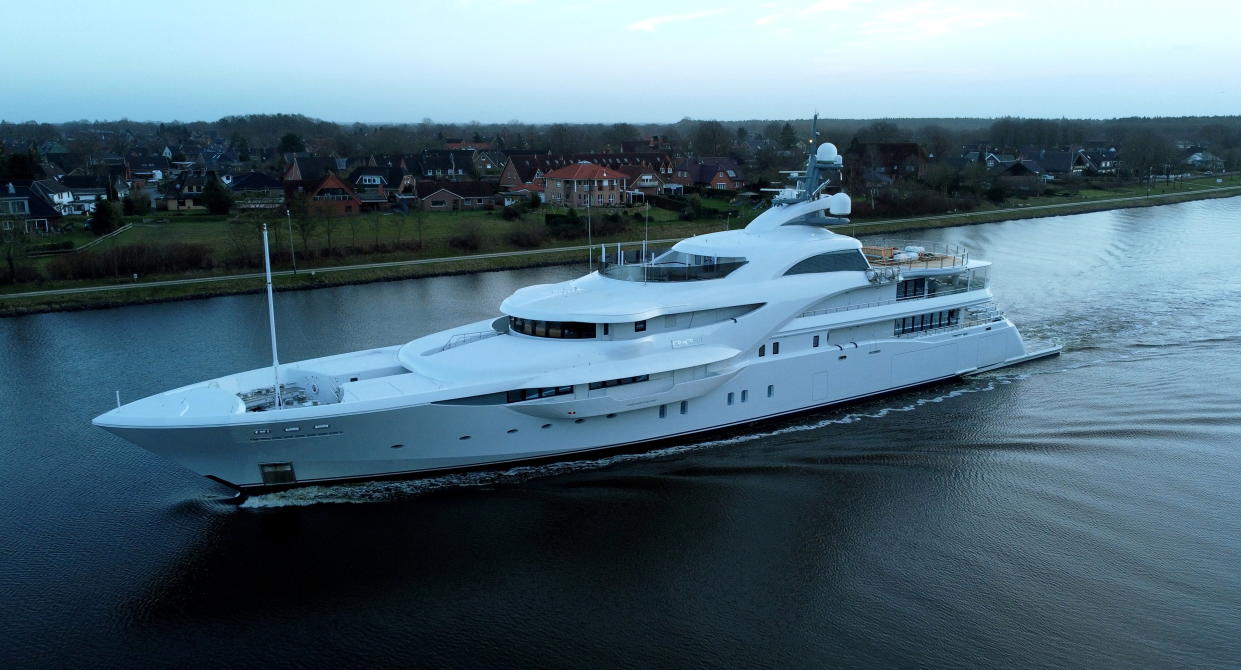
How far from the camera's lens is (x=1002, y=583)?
13.7m

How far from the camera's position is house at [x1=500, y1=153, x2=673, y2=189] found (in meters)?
67.6

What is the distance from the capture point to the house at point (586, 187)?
59.0m

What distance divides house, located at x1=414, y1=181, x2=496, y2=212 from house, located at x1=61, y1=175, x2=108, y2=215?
22.7 meters

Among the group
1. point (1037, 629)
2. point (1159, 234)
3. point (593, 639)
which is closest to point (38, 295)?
point (593, 639)

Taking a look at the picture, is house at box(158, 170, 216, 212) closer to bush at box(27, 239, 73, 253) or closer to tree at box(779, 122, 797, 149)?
bush at box(27, 239, 73, 253)

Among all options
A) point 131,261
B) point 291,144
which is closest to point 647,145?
point 291,144

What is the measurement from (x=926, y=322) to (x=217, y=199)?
48507mm

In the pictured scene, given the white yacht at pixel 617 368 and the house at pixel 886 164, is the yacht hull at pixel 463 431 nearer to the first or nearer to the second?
the white yacht at pixel 617 368

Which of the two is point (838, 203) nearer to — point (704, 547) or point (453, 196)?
point (704, 547)

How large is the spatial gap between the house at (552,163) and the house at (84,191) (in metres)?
29.2

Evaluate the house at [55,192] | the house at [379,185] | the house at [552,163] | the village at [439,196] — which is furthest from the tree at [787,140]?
the house at [55,192]

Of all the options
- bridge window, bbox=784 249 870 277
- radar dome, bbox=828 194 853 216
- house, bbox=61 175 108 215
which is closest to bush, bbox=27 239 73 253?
house, bbox=61 175 108 215

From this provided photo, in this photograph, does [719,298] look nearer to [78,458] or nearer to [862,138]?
[78,458]

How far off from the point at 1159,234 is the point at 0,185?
7112 centimetres
